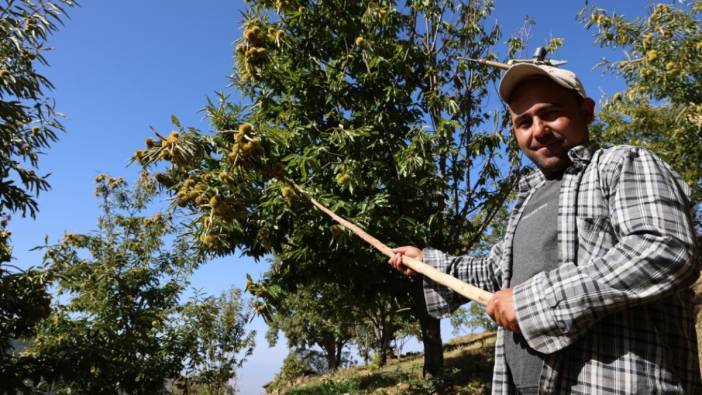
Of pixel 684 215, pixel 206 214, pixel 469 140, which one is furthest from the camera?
pixel 469 140

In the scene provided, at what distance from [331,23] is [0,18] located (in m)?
4.37

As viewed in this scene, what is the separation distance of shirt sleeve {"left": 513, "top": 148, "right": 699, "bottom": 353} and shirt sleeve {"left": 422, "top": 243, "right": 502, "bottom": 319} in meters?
0.55

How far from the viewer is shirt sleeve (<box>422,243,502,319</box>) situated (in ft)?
5.19

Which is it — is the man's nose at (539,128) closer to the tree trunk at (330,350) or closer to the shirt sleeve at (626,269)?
the shirt sleeve at (626,269)

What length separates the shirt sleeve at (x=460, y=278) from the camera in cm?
158

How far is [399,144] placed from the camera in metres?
6.44

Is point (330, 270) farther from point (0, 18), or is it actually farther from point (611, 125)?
point (611, 125)

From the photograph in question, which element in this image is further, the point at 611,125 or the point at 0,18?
the point at 611,125

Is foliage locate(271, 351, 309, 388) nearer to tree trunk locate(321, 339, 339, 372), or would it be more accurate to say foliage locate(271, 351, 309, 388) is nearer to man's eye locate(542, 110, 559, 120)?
tree trunk locate(321, 339, 339, 372)

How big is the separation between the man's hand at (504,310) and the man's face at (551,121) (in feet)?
1.65

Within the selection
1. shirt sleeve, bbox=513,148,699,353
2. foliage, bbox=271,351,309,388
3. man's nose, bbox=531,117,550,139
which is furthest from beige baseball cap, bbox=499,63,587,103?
foliage, bbox=271,351,309,388

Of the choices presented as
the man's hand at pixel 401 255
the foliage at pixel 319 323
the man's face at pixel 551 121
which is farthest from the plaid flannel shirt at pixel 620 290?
the foliage at pixel 319 323

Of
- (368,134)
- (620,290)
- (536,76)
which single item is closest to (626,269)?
(620,290)

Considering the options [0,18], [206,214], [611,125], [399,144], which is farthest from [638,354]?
[611,125]
